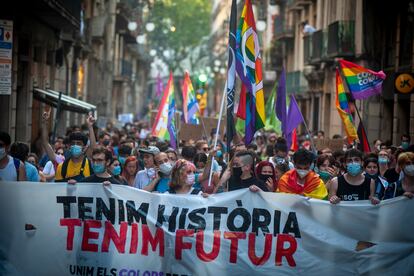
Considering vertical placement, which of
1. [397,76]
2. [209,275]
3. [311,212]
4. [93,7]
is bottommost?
[209,275]

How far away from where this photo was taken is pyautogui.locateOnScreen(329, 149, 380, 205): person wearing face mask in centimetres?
939

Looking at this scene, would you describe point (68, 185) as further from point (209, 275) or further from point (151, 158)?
point (151, 158)

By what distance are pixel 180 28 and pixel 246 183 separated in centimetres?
7816

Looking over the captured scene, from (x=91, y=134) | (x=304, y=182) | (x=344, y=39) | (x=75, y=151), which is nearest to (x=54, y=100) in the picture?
(x=344, y=39)

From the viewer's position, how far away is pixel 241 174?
9891mm

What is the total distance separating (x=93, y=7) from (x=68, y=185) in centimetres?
2952

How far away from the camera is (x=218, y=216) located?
8.93 metres

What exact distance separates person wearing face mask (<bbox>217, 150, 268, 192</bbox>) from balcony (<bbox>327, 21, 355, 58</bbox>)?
64.2 feet

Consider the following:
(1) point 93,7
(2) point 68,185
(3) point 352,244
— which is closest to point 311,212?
(3) point 352,244

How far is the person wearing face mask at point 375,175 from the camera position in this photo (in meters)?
10.1

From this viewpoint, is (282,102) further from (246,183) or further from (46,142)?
(246,183)

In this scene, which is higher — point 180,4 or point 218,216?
point 180,4

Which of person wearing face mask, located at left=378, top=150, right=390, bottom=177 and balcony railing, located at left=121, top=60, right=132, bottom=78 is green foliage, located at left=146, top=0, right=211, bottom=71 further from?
person wearing face mask, located at left=378, top=150, right=390, bottom=177

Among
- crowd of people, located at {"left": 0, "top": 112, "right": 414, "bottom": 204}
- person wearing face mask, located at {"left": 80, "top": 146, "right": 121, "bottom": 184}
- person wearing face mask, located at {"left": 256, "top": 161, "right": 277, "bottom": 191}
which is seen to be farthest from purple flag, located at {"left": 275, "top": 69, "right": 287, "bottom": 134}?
person wearing face mask, located at {"left": 80, "top": 146, "right": 121, "bottom": 184}
